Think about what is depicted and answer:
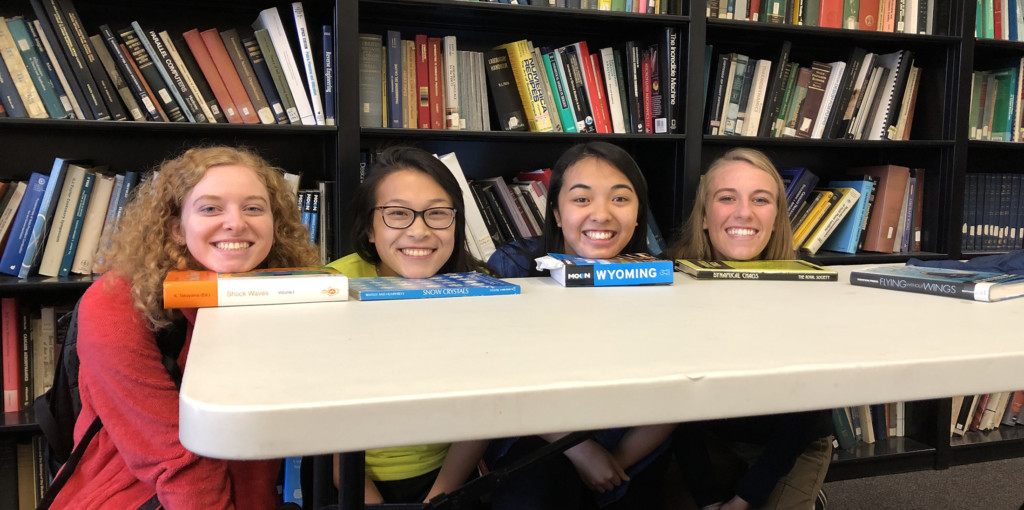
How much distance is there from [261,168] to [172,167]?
15cm

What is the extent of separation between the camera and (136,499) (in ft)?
3.01

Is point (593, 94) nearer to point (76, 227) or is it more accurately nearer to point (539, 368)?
point (76, 227)

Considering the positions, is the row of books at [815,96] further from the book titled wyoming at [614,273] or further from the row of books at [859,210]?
the book titled wyoming at [614,273]

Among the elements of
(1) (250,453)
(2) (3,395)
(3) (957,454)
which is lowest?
(3) (957,454)

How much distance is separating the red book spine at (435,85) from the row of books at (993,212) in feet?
6.02

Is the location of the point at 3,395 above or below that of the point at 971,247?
below

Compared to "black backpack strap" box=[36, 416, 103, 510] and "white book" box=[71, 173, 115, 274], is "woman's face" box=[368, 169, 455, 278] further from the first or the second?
"white book" box=[71, 173, 115, 274]

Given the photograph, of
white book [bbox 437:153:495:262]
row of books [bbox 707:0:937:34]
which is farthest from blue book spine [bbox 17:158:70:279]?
row of books [bbox 707:0:937:34]

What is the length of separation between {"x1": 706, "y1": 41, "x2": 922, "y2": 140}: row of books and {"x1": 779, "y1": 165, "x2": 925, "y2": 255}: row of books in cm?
15

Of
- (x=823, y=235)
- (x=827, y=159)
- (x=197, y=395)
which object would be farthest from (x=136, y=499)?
(x=827, y=159)

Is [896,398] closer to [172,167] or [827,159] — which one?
[172,167]

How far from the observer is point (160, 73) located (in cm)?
160

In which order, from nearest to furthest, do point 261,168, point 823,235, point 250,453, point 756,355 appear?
point 250,453, point 756,355, point 261,168, point 823,235

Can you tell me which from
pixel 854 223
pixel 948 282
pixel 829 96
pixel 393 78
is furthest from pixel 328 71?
pixel 854 223
